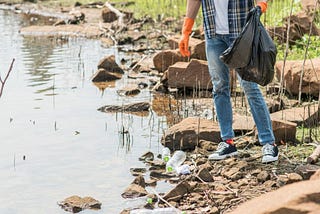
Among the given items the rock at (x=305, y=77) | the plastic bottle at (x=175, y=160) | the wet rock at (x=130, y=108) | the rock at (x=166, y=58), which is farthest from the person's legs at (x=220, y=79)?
the rock at (x=166, y=58)

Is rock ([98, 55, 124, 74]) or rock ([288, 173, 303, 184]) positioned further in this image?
rock ([98, 55, 124, 74])

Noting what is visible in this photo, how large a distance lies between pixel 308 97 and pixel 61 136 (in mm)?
2782

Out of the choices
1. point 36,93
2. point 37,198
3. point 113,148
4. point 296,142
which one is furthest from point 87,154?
point 36,93

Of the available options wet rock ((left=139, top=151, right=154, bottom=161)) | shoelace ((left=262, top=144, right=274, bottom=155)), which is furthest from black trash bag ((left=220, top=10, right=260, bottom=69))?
wet rock ((left=139, top=151, right=154, bottom=161))

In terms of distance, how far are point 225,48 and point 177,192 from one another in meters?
1.26

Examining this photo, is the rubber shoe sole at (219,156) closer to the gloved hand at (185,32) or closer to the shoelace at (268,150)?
the shoelace at (268,150)

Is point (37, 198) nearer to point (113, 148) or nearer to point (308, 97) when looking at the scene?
point (113, 148)

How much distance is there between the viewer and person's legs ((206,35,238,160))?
250 inches

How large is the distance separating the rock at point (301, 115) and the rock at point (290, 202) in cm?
392

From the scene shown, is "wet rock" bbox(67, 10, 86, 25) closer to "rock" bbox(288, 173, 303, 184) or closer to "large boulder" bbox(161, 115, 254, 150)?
"large boulder" bbox(161, 115, 254, 150)

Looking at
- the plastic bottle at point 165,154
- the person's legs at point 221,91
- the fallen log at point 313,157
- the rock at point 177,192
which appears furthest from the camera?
the plastic bottle at point 165,154

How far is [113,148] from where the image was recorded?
25.3ft

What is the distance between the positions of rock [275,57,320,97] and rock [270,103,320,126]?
715 mm

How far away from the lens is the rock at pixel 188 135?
736 centimetres
